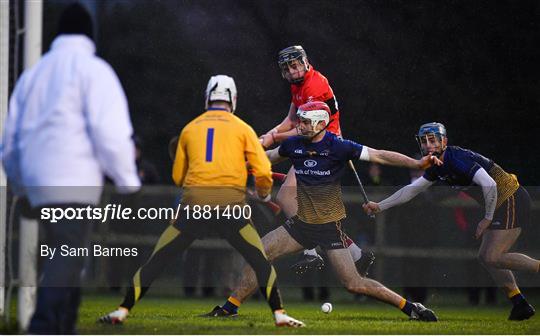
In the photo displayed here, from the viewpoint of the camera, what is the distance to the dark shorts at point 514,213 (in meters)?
9.09

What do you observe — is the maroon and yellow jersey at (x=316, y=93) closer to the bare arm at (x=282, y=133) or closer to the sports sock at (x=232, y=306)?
the bare arm at (x=282, y=133)

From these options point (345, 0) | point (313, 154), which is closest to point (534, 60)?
point (345, 0)

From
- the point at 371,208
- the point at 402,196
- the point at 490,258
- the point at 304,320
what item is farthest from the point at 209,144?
the point at 490,258

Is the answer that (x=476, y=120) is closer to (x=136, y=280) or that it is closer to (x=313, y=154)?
(x=313, y=154)

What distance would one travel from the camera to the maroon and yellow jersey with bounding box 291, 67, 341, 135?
9.29 meters

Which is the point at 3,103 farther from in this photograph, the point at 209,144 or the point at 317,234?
the point at 317,234

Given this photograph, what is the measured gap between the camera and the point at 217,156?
7555 mm

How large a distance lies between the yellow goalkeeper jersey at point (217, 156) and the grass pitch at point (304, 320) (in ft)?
2.91

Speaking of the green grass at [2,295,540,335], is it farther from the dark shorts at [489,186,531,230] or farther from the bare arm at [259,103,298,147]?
the bare arm at [259,103,298,147]

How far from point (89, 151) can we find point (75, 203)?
0.84 feet

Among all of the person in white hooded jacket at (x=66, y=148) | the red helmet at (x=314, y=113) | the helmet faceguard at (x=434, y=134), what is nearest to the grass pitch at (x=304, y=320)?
the helmet faceguard at (x=434, y=134)

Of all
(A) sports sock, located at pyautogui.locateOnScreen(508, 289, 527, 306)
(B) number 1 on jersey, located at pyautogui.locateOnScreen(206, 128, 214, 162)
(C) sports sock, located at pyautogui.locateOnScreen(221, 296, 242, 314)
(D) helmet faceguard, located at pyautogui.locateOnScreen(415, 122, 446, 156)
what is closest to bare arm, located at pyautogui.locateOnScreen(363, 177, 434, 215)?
(D) helmet faceguard, located at pyautogui.locateOnScreen(415, 122, 446, 156)

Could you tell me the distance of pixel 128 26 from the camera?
1225 cm

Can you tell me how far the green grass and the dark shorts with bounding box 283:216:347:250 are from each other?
554 millimetres
